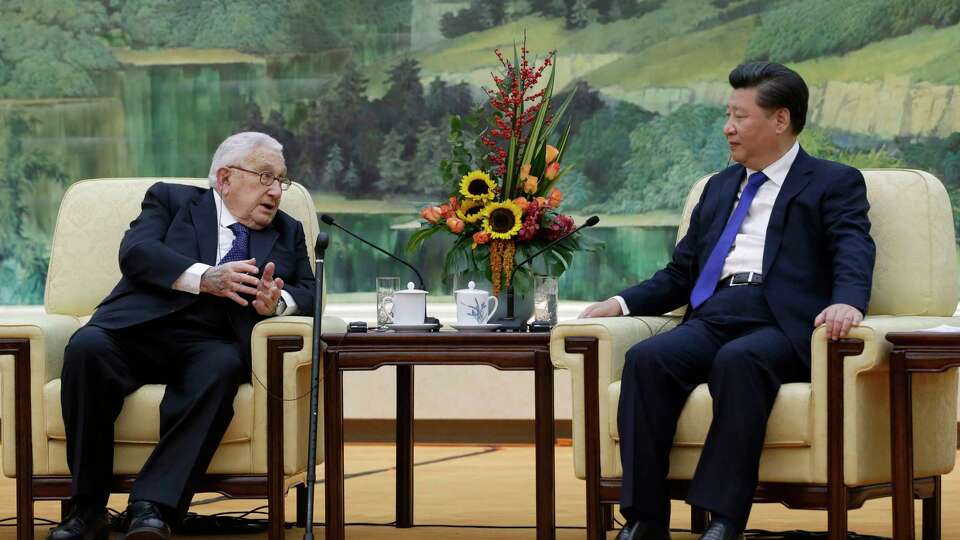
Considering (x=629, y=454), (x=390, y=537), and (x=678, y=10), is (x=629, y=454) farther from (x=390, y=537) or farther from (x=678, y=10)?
(x=678, y=10)

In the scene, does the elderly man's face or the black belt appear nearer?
the black belt

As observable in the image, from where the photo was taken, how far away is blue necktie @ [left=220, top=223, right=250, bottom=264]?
12.5 feet

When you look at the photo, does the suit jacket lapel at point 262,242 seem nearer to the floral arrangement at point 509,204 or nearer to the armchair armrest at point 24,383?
the floral arrangement at point 509,204

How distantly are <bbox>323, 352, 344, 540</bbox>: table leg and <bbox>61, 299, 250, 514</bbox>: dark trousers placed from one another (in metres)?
0.22

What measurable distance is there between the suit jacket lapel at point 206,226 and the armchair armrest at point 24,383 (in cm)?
47

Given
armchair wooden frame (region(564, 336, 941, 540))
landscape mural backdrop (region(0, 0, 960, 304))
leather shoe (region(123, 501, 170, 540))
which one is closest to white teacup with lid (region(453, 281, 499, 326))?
armchair wooden frame (region(564, 336, 941, 540))

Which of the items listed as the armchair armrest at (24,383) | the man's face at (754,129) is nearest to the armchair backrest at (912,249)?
the man's face at (754,129)

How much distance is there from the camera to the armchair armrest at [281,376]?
11.2 feet

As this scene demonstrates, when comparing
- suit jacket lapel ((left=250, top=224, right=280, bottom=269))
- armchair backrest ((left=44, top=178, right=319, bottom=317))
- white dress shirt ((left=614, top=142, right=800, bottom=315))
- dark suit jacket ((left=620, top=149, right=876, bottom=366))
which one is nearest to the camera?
dark suit jacket ((left=620, top=149, right=876, bottom=366))

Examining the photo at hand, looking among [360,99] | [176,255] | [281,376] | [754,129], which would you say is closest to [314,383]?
[281,376]

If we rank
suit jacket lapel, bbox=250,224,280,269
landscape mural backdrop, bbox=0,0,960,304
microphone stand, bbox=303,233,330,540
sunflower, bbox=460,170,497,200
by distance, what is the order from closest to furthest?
microphone stand, bbox=303,233,330,540, sunflower, bbox=460,170,497,200, suit jacket lapel, bbox=250,224,280,269, landscape mural backdrop, bbox=0,0,960,304

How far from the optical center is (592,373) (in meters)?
3.33

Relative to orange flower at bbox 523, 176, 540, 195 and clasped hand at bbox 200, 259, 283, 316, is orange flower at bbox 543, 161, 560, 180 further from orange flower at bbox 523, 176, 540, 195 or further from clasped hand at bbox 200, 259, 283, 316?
clasped hand at bbox 200, 259, 283, 316

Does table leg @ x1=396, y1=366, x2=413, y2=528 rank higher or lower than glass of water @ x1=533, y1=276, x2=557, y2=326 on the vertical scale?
lower
